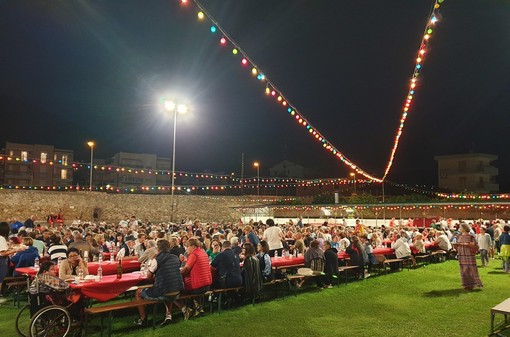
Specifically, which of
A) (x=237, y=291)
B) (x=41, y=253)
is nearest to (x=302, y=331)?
(x=237, y=291)


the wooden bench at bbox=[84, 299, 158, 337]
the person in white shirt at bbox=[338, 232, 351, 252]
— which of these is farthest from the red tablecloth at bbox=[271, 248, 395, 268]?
the wooden bench at bbox=[84, 299, 158, 337]

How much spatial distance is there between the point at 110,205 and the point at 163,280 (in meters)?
29.7

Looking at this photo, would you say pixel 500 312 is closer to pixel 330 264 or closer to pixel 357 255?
pixel 330 264

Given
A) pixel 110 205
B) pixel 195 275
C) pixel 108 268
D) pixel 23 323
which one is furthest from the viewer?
pixel 110 205

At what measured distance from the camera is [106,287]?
5859mm

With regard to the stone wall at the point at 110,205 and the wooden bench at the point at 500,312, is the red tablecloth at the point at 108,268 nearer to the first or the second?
the wooden bench at the point at 500,312

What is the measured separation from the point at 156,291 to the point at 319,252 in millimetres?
4211

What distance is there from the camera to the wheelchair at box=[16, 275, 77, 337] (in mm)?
4949

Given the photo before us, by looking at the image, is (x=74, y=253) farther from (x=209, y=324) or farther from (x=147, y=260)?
(x=209, y=324)

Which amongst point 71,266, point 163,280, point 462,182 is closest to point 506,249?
point 163,280

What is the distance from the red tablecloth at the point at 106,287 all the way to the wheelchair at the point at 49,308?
328 mm

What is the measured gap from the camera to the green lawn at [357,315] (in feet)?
18.9

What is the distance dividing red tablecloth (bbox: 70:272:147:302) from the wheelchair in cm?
33

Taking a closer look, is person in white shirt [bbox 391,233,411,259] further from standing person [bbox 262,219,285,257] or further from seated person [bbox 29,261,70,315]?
seated person [bbox 29,261,70,315]
